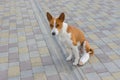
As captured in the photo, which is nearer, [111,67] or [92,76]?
[92,76]

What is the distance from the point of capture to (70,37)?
4.15 m

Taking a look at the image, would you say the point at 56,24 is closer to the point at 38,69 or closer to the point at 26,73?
the point at 38,69

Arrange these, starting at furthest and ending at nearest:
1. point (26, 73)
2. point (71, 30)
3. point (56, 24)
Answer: point (26, 73), point (71, 30), point (56, 24)

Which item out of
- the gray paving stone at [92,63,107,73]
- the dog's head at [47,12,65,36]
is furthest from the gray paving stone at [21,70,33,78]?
the gray paving stone at [92,63,107,73]

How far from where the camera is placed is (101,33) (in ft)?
19.7

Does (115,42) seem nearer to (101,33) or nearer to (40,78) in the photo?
(101,33)

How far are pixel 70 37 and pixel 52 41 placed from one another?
5.39 ft

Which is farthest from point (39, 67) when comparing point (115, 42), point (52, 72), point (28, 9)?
point (28, 9)

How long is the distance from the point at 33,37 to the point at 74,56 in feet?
5.62

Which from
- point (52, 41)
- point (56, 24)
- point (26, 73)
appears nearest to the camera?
point (56, 24)

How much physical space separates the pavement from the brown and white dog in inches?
6.7

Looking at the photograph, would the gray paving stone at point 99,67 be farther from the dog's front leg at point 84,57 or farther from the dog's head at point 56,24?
the dog's head at point 56,24

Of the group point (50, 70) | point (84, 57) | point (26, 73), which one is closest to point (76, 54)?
point (84, 57)

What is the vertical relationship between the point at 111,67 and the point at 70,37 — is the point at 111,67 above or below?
below
